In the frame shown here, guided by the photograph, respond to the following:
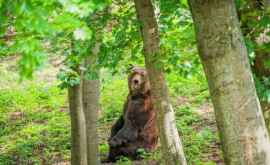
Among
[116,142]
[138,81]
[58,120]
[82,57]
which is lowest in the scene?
[116,142]

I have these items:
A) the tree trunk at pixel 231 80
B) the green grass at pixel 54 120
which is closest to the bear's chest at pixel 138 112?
the green grass at pixel 54 120

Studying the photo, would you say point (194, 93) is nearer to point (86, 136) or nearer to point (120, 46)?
point (86, 136)

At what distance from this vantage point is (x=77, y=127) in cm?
784

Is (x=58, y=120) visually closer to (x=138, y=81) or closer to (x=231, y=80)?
(x=138, y=81)

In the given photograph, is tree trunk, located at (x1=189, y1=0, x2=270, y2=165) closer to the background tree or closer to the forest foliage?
the forest foliage

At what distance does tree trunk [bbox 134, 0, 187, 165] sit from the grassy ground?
3.30 metres

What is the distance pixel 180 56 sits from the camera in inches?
209

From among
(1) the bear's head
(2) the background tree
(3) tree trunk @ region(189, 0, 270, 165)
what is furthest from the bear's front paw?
(3) tree trunk @ region(189, 0, 270, 165)

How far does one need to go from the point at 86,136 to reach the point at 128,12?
8.99 ft

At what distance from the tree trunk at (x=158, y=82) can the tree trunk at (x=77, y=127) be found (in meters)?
2.53

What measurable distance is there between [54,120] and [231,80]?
11975 millimetres

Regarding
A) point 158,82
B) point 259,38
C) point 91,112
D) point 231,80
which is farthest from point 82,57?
point 231,80

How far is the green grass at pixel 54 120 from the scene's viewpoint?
10.9 m

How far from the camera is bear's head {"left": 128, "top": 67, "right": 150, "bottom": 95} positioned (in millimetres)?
9641
